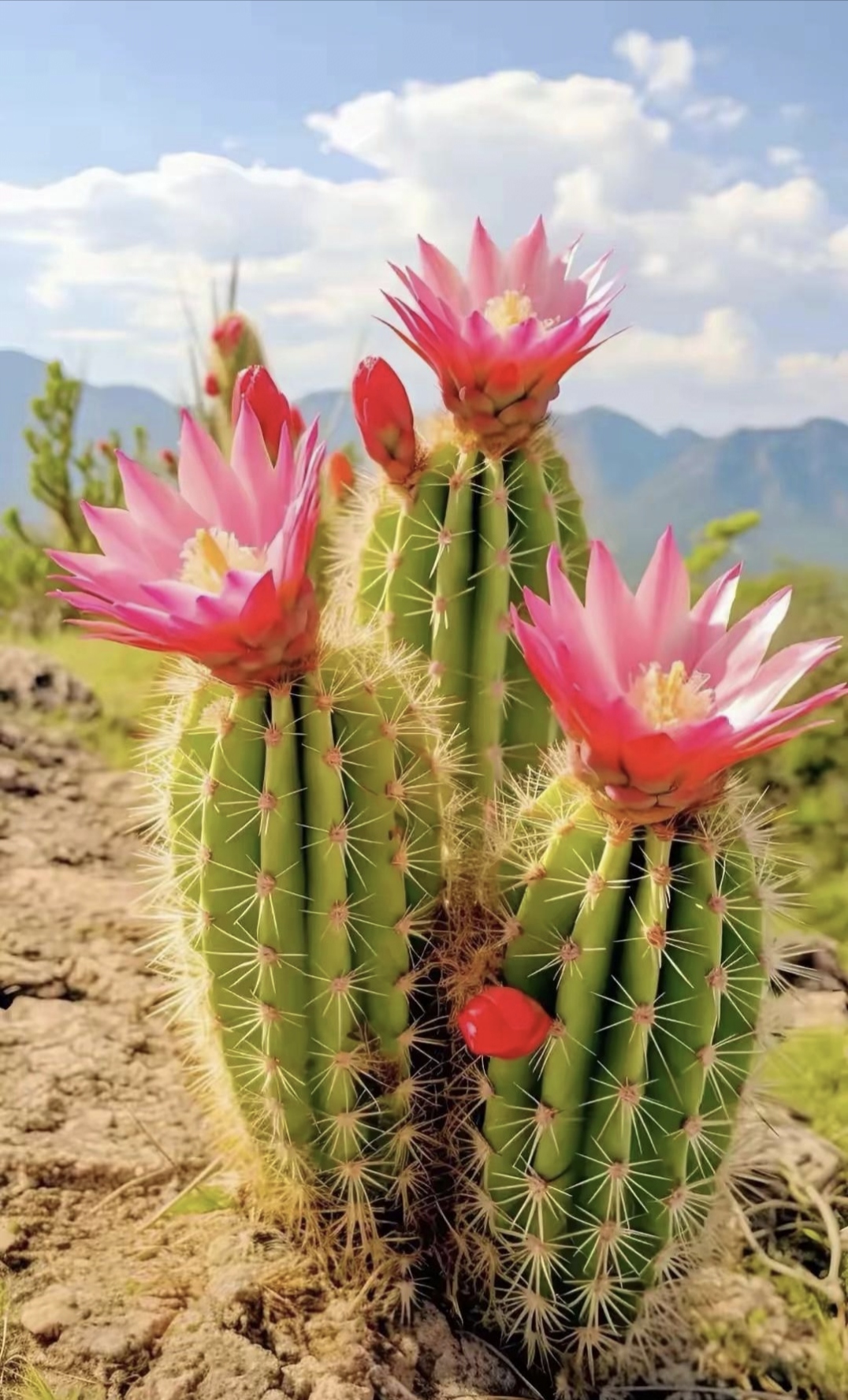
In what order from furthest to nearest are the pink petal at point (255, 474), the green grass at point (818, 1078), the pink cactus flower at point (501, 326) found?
1. the green grass at point (818, 1078)
2. the pink cactus flower at point (501, 326)
3. the pink petal at point (255, 474)

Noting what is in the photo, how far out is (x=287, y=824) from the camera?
1.06 meters

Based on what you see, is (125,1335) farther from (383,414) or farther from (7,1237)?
(383,414)

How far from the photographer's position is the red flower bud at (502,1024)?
3.30ft

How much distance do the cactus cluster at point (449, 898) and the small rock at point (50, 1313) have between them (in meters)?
0.22

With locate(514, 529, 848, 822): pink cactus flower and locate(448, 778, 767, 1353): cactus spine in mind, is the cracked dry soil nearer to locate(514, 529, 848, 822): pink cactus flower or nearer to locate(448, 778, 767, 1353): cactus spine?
locate(448, 778, 767, 1353): cactus spine

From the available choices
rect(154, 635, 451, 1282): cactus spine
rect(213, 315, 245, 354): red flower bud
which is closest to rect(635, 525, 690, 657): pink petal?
rect(154, 635, 451, 1282): cactus spine

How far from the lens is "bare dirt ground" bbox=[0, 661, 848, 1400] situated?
1.11m

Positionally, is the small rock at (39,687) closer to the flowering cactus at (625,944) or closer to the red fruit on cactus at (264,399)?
the red fruit on cactus at (264,399)

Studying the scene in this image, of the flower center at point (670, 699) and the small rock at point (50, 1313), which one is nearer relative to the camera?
the flower center at point (670, 699)

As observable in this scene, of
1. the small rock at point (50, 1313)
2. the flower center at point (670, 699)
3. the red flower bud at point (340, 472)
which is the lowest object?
the small rock at point (50, 1313)

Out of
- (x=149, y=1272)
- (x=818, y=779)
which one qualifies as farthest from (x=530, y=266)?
(x=818, y=779)

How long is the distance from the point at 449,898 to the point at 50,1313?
0.55 metres

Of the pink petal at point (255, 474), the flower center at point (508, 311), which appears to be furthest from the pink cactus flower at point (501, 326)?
the pink petal at point (255, 474)

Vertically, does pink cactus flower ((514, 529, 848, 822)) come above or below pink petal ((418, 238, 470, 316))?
below
